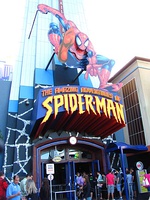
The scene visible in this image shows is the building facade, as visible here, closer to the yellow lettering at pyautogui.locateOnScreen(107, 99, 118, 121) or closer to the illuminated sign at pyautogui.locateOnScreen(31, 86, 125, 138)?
the illuminated sign at pyautogui.locateOnScreen(31, 86, 125, 138)

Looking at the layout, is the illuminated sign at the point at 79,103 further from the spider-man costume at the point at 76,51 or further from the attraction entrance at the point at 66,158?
the attraction entrance at the point at 66,158

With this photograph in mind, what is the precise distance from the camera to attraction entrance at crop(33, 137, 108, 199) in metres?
16.8

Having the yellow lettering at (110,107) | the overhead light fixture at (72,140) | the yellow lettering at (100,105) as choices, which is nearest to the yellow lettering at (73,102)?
the yellow lettering at (100,105)

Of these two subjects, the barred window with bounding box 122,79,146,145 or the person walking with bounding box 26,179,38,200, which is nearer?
the person walking with bounding box 26,179,38,200

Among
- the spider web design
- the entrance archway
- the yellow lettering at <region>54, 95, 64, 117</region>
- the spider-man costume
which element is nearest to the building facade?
the spider-man costume

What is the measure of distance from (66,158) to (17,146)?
4.06 m

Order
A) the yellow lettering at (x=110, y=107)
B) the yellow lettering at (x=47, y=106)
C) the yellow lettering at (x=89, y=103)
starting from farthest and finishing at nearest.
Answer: the yellow lettering at (x=110, y=107), the yellow lettering at (x=89, y=103), the yellow lettering at (x=47, y=106)

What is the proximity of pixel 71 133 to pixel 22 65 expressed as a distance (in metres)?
7.36

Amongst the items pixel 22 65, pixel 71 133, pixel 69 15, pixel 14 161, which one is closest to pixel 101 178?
pixel 71 133

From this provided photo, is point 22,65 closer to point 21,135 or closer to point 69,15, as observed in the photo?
point 21,135

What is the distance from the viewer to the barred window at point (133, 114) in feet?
69.9

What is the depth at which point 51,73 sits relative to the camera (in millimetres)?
20219

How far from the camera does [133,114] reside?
73.3 ft

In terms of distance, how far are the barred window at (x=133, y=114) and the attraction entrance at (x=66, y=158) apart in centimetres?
437
